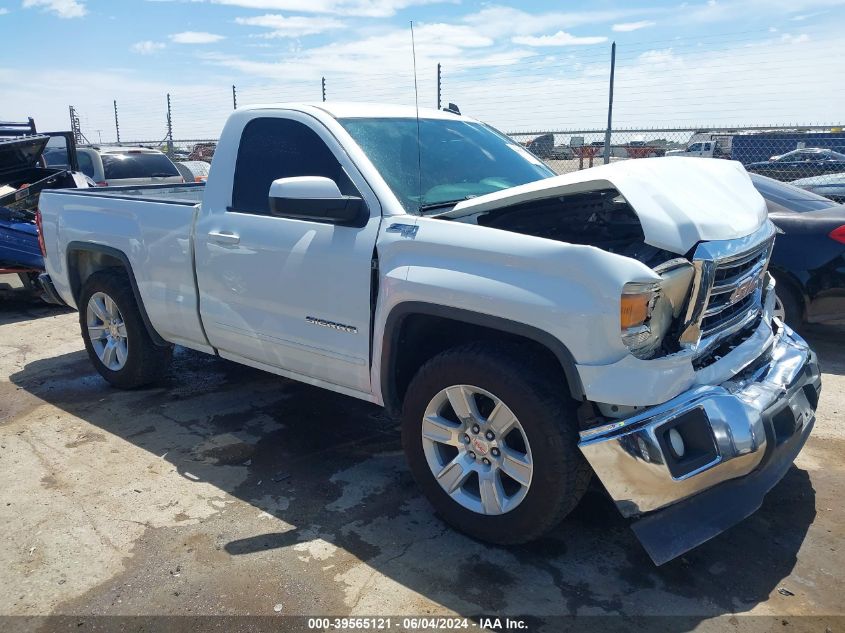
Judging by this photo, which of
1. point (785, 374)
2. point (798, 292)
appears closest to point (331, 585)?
point (785, 374)

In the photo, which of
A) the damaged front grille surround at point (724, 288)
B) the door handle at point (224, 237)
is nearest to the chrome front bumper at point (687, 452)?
the damaged front grille surround at point (724, 288)

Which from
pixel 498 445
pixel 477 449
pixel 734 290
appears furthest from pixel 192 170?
pixel 734 290

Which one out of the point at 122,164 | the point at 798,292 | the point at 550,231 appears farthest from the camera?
the point at 122,164

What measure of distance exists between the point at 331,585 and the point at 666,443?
4.84 feet

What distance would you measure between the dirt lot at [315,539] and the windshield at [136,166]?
7.49m

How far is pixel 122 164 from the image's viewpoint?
11.5 m

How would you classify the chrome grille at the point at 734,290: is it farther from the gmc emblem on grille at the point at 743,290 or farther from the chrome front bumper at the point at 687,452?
the chrome front bumper at the point at 687,452

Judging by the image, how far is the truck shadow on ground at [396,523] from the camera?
9.41 ft

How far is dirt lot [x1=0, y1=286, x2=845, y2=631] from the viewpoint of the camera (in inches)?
112

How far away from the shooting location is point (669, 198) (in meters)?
2.99

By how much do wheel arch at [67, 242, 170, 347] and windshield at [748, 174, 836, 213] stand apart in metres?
5.03

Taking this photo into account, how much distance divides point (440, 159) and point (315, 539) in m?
2.13

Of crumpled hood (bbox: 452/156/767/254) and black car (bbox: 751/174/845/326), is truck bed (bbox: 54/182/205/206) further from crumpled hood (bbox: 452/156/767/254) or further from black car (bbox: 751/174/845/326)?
black car (bbox: 751/174/845/326)

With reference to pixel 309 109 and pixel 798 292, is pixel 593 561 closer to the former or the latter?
pixel 309 109
